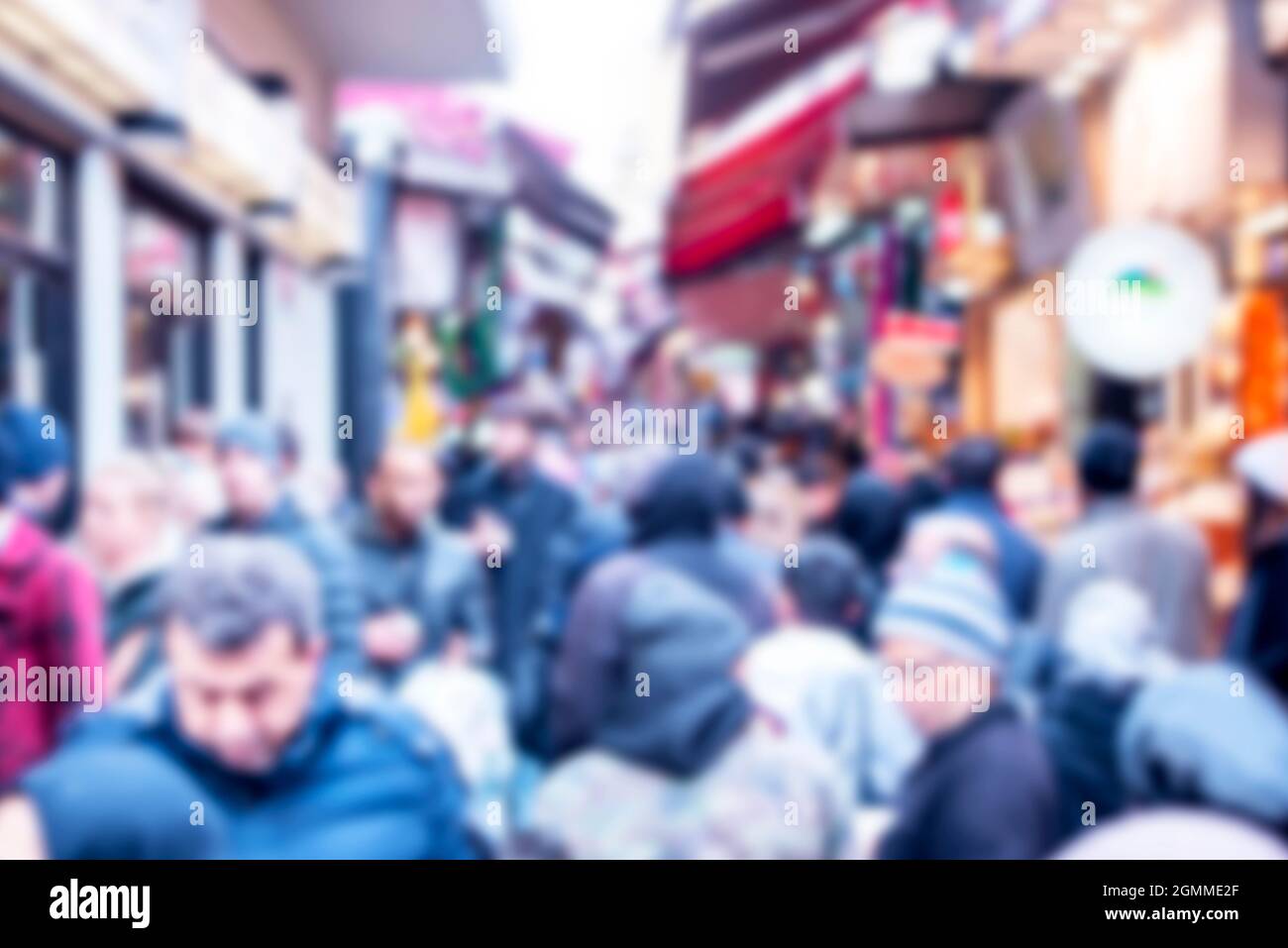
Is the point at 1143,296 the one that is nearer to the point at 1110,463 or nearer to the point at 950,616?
the point at 1110,463

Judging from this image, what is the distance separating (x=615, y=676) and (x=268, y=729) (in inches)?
38.1

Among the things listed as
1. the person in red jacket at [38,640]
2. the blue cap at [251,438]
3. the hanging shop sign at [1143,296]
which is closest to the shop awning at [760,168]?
the hanging shop sign at [1143,296]

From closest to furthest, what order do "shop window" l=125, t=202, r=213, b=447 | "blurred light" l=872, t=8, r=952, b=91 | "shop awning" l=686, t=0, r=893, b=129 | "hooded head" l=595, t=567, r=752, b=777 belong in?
"hooded head" l=595, t=567, r=752, b=777
"shop window" l=125, t=202, r=213, b=447
"blurred light" l=872, t=8, r=952, b=91
"shop awning" l=686, t=0, r=893, b=129

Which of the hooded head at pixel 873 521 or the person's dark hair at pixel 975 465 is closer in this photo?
the person's dark hair at pixel 975 465

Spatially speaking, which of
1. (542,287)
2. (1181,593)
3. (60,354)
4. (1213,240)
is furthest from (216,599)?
(542,287)

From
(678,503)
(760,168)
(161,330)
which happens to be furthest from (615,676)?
(760,168)

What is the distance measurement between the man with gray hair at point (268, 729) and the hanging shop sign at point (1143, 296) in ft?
13.1

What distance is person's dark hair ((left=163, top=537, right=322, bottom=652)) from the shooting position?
2289 millimetres

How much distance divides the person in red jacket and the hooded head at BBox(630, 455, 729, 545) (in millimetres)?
1278

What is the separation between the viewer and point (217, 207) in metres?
7.45

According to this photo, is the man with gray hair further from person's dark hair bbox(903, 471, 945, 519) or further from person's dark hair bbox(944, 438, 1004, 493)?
person's dark hair bbox(903, 471, 945, 519)

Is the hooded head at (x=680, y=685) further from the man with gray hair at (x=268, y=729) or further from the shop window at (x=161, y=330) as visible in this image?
the shop window at (x=161, y=330)

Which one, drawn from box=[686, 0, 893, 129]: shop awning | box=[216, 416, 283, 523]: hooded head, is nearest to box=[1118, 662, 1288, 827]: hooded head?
box=[216, 416, 283, 523]: hooded head

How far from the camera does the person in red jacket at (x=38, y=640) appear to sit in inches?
124
